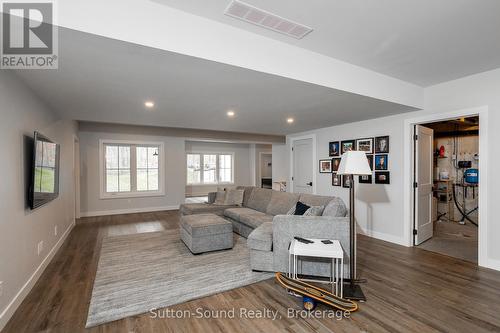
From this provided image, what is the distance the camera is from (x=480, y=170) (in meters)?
3.31

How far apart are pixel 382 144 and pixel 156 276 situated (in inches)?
170

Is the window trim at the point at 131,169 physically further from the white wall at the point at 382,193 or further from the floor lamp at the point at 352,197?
the floor lamp at the point at 352,197

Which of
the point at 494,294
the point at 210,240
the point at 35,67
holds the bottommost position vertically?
the point at 494,294

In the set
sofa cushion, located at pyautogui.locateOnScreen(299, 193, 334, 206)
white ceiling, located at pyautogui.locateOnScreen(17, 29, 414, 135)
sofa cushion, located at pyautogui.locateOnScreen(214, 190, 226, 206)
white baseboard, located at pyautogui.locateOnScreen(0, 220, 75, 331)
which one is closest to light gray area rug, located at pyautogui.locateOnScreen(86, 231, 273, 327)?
white baseboard, located at pyautogui.locateOnScreen(0, 220, 75, 331)

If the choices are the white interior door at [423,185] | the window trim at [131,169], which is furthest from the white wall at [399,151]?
the window trim at [131,169]

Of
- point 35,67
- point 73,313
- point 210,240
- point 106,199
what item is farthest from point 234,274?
point 106,199

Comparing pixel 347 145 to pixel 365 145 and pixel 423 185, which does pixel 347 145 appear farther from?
pixel 423 185

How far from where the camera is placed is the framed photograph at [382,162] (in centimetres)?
447

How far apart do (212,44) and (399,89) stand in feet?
9.47

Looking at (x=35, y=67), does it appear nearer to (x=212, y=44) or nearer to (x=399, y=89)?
(x=212, y=44)

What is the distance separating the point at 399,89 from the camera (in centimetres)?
353

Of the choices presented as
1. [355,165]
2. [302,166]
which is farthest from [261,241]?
[302,166]

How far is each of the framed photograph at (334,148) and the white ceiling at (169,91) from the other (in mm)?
641

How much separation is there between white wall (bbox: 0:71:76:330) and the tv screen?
0.10 metres
